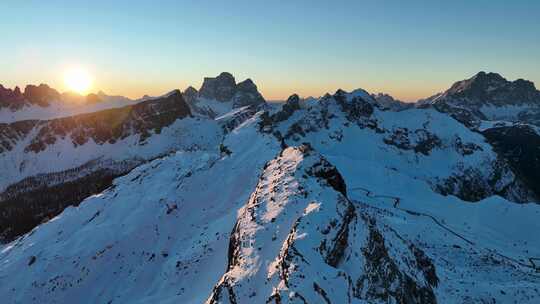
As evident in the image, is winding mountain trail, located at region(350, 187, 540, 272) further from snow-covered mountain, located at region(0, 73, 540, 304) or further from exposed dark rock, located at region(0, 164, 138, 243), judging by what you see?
exposed dark rock, located at region(0, 164, 138, 243)

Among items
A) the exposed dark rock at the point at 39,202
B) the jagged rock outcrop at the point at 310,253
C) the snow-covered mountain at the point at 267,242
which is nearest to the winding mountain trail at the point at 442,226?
the snow-covered mountain at the point at 267,242

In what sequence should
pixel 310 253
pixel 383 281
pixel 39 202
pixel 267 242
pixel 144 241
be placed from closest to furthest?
pixel 310 253, pixel 267 242, pixel 383 281, pixel 144 241, pixel 39 202

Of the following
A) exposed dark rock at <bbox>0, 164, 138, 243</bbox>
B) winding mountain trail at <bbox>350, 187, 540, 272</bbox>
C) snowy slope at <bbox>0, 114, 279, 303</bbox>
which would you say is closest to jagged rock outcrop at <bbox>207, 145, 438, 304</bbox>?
snowy slope at <bbox>0, 114, 279, 303</bbox>

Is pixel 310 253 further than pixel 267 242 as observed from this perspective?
No

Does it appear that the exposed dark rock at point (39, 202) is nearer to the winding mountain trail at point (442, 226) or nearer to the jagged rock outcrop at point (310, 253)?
the winding mountain trail at point (442, 226)

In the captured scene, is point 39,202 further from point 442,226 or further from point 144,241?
point 442,226

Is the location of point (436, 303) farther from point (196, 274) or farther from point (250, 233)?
point (196, 274)

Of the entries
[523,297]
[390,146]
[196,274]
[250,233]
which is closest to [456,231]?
[523,297]

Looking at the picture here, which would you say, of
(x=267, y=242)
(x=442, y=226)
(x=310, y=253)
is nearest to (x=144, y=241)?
(x=267, y=242)

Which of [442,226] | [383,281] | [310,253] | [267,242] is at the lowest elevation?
[442,226]

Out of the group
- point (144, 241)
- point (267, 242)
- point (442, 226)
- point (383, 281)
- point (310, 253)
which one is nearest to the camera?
point (310, 253)
